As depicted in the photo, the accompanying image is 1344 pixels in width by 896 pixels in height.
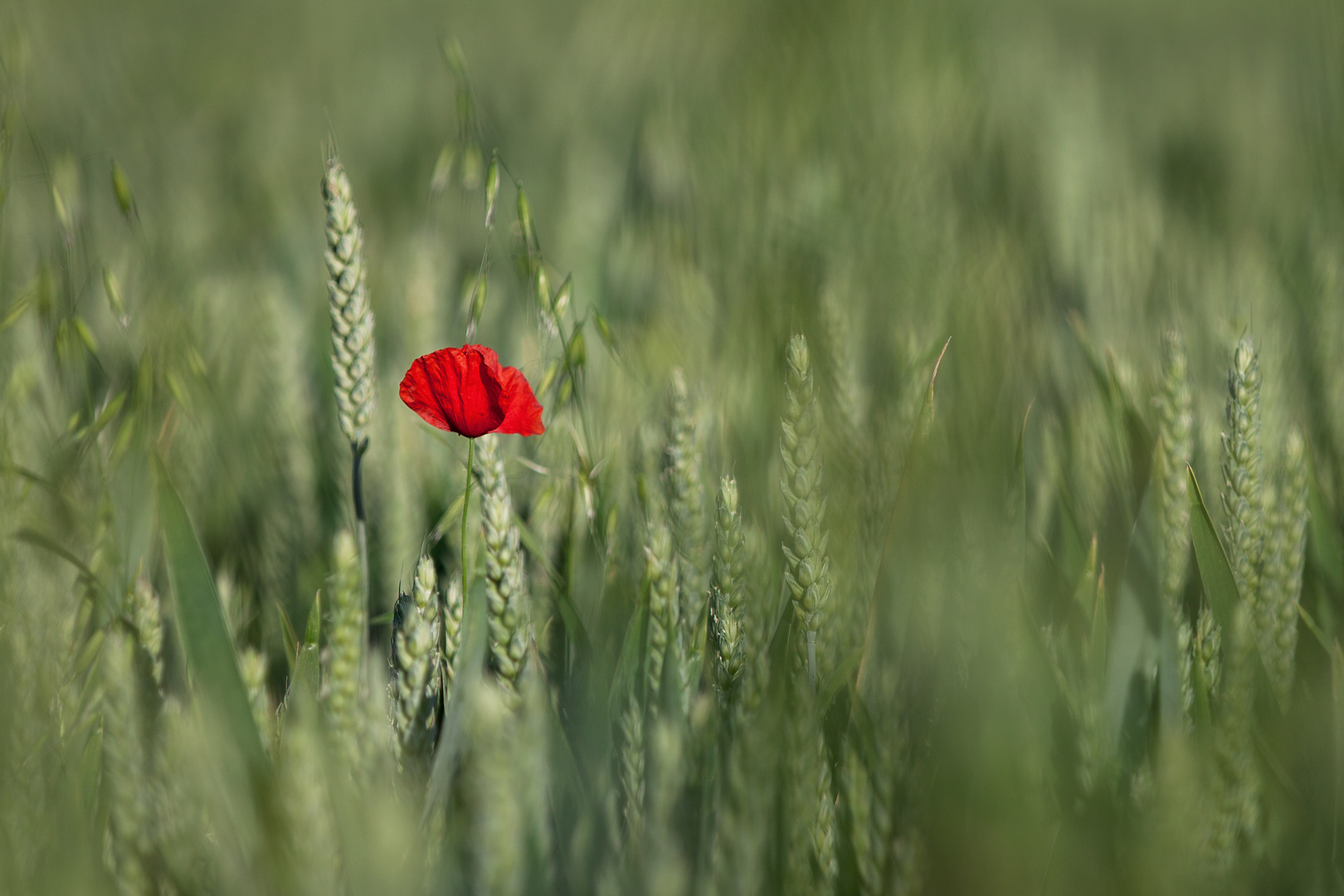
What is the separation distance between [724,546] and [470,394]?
128 millimetres

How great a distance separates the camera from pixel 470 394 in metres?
0.38

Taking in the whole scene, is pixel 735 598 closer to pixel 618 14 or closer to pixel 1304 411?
pixel 618 14

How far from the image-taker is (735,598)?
33cm

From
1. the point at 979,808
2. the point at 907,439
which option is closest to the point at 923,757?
the point at 979,808

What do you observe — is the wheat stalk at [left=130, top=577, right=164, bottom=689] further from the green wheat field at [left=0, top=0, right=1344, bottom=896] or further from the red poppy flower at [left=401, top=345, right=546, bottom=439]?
the red poppy flower at [left=401, top=345, right=546, bottom=439]

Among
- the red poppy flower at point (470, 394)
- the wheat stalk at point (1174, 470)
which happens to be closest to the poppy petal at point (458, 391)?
the red poppy flower at point (470, 394)

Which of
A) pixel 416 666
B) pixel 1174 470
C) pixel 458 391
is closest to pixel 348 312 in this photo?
pixel 458 391

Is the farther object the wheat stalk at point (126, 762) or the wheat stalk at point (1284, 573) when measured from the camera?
the wheat stalk at point (1284, 573)

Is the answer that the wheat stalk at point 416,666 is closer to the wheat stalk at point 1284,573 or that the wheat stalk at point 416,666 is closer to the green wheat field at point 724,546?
the green wheat field at point 724,546

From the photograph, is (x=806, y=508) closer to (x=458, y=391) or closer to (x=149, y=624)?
(x=458, y=391)

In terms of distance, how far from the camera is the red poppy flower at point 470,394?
383 millimetres

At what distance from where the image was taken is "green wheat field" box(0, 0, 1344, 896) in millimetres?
287

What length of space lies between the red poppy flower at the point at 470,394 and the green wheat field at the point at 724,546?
2cm

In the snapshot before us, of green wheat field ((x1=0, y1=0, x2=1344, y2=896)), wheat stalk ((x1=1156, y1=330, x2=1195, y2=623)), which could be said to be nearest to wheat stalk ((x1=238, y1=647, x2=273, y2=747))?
green wheat field ((x1=0, y1=0, x2=1344, y2=896))
